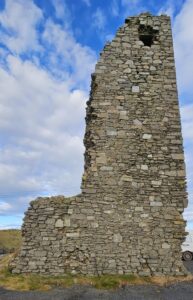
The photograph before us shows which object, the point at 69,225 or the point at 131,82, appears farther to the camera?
the point at 131,82

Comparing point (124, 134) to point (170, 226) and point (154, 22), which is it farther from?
point (154, 22)

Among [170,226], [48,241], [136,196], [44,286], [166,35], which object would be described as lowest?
[44,286]

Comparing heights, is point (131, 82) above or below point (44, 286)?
above

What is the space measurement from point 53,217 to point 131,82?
18.1 ft

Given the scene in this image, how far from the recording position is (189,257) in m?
20.0

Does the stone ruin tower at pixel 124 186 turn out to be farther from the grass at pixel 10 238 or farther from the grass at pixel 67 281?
the grass at pixel 10 238

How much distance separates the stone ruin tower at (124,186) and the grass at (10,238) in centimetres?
1850

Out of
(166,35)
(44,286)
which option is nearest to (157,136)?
(166,35)

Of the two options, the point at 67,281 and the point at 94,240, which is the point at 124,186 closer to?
the point at 94,240

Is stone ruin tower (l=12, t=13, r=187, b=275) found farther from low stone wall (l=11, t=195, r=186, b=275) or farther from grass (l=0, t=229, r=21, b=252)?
grass (l=0, t=229, r=21, b=252)

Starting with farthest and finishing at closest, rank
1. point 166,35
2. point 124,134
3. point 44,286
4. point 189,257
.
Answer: point 189,257, point 166,35, point 124,134, point 44,286

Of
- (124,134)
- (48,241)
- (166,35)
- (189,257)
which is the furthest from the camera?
(189,257)

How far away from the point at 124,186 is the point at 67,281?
3.44 m

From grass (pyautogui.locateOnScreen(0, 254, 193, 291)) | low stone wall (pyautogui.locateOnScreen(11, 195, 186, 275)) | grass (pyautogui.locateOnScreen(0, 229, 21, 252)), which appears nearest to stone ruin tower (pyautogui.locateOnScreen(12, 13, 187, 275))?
low stone wall (pyautogui.locateOnScreen(11, 195, 186, 275))
